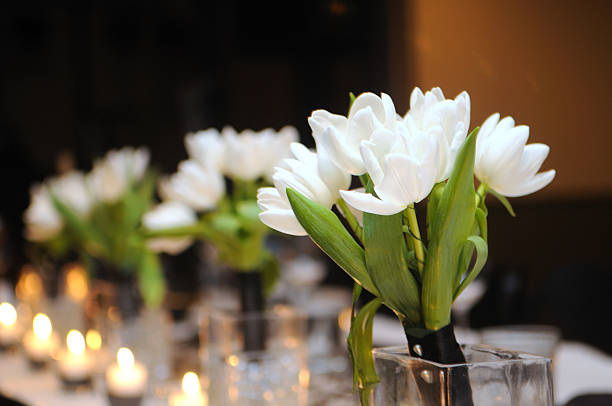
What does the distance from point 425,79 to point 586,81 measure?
0.74 metres

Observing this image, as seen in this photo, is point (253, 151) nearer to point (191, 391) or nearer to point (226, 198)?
point (226, 198)

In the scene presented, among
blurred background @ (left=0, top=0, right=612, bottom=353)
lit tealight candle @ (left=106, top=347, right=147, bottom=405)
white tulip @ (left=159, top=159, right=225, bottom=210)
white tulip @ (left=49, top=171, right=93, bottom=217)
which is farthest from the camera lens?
blurred background @ (left=0, top=0, right=612, bottom=353)

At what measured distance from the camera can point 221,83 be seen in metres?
4.57

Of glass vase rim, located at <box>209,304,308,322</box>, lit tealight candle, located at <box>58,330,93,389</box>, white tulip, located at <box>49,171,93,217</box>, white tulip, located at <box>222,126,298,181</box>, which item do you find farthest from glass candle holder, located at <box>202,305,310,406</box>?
white tulip, located at <box>49,171,93,217</box>

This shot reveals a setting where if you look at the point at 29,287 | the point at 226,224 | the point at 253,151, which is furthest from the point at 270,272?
the point at 29,287

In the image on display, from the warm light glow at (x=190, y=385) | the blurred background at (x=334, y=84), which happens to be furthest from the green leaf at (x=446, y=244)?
the blurred background at (x=334, y=84)

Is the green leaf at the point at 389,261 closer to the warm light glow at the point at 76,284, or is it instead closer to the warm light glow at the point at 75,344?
the warm light glow at the point at 75,344

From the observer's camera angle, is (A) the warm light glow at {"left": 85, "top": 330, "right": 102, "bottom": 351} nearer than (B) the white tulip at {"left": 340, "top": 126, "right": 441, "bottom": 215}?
No

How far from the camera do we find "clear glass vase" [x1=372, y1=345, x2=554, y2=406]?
1.80 ft

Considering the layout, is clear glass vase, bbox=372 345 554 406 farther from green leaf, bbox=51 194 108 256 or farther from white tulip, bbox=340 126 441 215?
green leaf, bbox=51 194 108 256

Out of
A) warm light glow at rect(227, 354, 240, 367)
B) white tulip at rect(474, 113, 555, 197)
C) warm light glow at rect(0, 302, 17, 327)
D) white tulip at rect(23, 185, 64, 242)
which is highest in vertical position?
white tulip at rect(23, 185, 64, 242)

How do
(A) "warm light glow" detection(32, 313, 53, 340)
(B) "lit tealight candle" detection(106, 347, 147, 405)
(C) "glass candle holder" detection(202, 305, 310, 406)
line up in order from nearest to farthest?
(C) "glass candle holder" detection(202, 305, 310, 406) → (B) "lit tealight candle" detection(106, 347, 147, 405) → (A) "warm light glow" detection(32, 313, 53, 340)

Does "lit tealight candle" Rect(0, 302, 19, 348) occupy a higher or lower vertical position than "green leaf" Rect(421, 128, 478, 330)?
higher

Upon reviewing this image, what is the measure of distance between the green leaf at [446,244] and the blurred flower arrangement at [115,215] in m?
1.07
